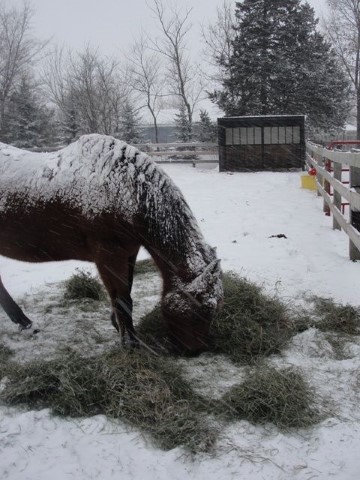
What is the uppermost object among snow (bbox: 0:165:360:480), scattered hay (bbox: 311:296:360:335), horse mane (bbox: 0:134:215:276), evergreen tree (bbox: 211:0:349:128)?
evergreen tree (bbox: 211:0:349:128)

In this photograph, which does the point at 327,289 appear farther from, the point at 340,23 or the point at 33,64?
the point at 33,64

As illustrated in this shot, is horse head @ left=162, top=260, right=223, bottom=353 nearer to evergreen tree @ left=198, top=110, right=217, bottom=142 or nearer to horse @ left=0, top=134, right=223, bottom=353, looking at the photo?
horse @ left=0, top=134, right=223, bottom=353

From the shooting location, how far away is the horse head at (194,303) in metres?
2.82

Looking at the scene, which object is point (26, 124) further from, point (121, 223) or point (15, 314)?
point (121, 223)

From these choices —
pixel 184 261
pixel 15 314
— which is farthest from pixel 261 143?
pixel 184 261

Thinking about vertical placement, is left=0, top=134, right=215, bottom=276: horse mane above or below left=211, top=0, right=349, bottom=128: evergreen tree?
below

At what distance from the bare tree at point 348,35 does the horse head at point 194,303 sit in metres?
26.6

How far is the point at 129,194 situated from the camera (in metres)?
2.86

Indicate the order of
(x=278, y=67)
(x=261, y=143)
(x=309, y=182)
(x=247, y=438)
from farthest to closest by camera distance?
(x=278, y=67) < (x=261, y=143) < (x=309, y=182) < (x=247, y=438)

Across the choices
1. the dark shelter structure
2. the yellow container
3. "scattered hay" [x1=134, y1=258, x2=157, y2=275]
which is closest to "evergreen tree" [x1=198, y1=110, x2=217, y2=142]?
the dark shelter structure

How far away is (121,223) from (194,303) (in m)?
0.73

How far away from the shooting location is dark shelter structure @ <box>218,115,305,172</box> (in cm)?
1598

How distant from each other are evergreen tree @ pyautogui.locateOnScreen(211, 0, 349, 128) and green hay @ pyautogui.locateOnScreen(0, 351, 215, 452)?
21.7 meters

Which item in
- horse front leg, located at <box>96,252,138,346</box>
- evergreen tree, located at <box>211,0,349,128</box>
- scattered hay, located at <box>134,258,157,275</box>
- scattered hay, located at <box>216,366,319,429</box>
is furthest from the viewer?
evergreen tree, located at <box>211,0,349,128</box>
